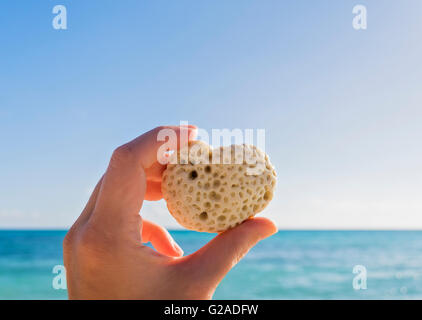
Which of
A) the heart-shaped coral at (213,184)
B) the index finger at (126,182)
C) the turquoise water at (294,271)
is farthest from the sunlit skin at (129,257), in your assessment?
the turquoise water at (294,271)

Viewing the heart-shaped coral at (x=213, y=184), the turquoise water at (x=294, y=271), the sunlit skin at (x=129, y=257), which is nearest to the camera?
the sunlit skin at (x=129, y=257)

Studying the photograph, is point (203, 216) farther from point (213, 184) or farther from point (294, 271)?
point (294, 271)

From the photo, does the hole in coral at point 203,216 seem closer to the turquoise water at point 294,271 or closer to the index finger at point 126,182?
the index finger at point 126,182

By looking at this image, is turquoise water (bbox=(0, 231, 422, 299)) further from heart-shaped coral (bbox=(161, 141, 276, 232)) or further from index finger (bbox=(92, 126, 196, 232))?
index finger (bbox=(92, 126, 196, 232))

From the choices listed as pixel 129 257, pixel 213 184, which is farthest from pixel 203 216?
pixel 129 257

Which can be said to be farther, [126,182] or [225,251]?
[225,251]

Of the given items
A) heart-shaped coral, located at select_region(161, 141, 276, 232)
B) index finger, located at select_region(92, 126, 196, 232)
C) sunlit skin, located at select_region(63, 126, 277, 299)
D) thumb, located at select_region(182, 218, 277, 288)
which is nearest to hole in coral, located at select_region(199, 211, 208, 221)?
heart-shaped coral, located at select_region(161, 141, 276, 232)
